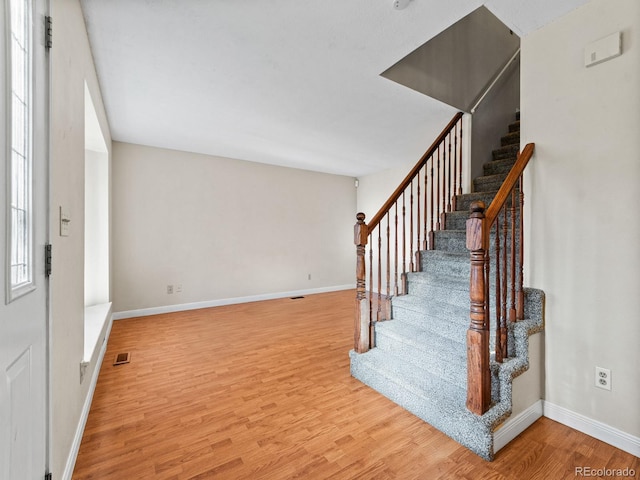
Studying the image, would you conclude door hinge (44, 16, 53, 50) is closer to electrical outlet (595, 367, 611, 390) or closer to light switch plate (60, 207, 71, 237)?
light switch plate (60, 207, 71, 237)

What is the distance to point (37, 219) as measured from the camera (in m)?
1.08

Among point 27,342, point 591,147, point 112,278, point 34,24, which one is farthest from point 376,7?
point 112,278

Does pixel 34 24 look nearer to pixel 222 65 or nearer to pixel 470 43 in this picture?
pixel 222 65

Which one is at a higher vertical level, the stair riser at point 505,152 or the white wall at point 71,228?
the stair riser at point 505,152

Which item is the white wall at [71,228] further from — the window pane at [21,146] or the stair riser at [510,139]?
the stair riser at [510,139]

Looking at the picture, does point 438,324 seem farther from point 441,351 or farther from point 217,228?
point 217,228

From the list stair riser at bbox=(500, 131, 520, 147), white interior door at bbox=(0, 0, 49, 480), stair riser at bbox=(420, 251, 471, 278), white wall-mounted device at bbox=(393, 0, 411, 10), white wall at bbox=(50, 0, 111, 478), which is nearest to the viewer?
white interior door at bbox=(0, 0, 49, 480)

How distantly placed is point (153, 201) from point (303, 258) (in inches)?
109

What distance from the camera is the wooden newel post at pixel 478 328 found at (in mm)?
1587

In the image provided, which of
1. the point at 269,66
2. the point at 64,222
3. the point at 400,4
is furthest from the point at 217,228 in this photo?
the point at 400,4

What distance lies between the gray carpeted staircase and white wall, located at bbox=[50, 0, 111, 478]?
1832mm

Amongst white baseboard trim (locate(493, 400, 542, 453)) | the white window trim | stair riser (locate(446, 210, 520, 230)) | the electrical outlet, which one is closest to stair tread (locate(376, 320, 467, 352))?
white baseboard trim (locate(493, 400, 542, 453))

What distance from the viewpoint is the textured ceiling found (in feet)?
5.89

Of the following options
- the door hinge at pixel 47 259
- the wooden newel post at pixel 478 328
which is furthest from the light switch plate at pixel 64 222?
the wooden newel post at pixel 478 328
